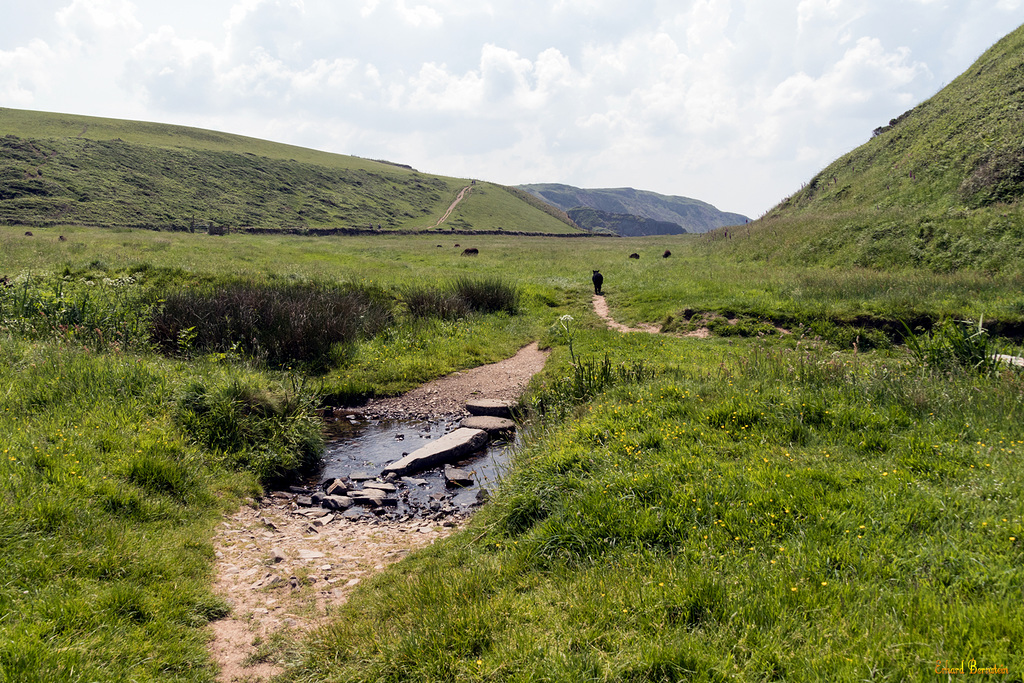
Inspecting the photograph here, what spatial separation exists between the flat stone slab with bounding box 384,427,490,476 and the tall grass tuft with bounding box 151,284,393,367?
588 cm

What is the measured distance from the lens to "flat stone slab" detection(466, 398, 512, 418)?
11211 millimetres

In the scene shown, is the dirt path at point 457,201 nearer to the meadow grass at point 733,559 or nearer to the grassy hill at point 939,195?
the grassy hill at point 939,195

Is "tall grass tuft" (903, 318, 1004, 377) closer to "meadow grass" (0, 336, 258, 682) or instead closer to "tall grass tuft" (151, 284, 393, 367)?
"meadow grass" (0, 336, 258, 682)

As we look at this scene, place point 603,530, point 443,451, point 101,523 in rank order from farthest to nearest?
point 443,451
point 101,523
point 603,530

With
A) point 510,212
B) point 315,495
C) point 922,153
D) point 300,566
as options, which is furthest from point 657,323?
point 510,212

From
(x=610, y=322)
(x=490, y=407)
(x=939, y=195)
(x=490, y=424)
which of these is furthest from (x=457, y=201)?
(x=490, y=424)

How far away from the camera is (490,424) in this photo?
10.5 m

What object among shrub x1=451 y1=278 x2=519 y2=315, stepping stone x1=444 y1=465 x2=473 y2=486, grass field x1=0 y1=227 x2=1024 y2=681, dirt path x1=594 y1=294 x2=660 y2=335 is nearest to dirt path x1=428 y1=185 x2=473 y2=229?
dirt path x1=594 y1=294 x2=660 y2=335

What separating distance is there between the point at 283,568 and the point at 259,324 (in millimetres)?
10443

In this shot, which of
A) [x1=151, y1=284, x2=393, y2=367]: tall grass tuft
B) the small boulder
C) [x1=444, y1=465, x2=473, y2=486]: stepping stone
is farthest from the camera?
[x1=151, y1=284, x2=393, y2=367]: tall grass tuft

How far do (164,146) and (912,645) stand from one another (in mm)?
119141

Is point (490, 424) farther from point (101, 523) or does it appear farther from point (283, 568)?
point (101, 523)

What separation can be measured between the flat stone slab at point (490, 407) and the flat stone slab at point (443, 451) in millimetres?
1232

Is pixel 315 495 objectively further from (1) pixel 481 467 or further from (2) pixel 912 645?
(2) pixel 912 645
